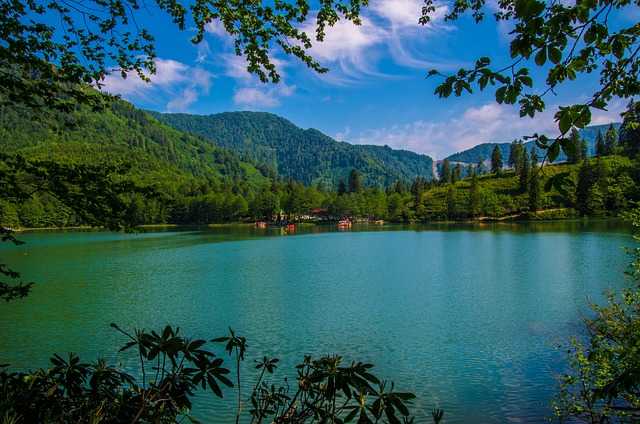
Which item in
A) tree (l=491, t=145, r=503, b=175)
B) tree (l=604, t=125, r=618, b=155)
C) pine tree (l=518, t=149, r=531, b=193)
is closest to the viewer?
pine tree (l=518, t=149, r=531, b=193)

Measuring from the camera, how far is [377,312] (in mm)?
25219

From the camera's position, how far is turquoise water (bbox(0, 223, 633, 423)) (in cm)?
1488

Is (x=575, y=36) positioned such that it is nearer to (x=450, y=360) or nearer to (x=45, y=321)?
(x=450, y=360)

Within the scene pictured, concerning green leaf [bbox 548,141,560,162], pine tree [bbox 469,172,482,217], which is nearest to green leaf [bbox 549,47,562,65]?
green leaf [bbox 548,141,560,162]

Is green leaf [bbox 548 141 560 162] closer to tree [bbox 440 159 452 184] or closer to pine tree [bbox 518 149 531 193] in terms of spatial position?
pine tree [bbox 518 149 531 193]

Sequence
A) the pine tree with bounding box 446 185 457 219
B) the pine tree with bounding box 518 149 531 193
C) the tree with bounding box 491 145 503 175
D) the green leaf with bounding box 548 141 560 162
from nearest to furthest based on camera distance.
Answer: the green leaf with bounding box 548 141 560 162, the pine tree with bounding box 518 149 531 193, the pine tree with bounding box 446 185 457 219, the tree with bounding box 491 145 503 175

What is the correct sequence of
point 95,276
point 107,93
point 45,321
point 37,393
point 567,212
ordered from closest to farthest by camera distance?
point 37,393 → point 107,93 → point 45,321 → point 95,276 → point 567,212

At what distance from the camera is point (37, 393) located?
4.46 meters

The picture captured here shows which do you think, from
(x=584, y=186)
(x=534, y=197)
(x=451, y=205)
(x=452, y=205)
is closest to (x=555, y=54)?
(x=584, y=186)

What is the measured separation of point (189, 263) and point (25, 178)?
46.0 metres

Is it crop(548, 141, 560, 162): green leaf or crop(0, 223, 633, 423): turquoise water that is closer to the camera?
crop(548, 141, 560, 162): green leaf

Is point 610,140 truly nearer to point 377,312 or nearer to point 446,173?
point 446,173

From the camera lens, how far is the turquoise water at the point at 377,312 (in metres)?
14.9

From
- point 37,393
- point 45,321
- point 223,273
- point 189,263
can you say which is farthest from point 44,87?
point 189,263
